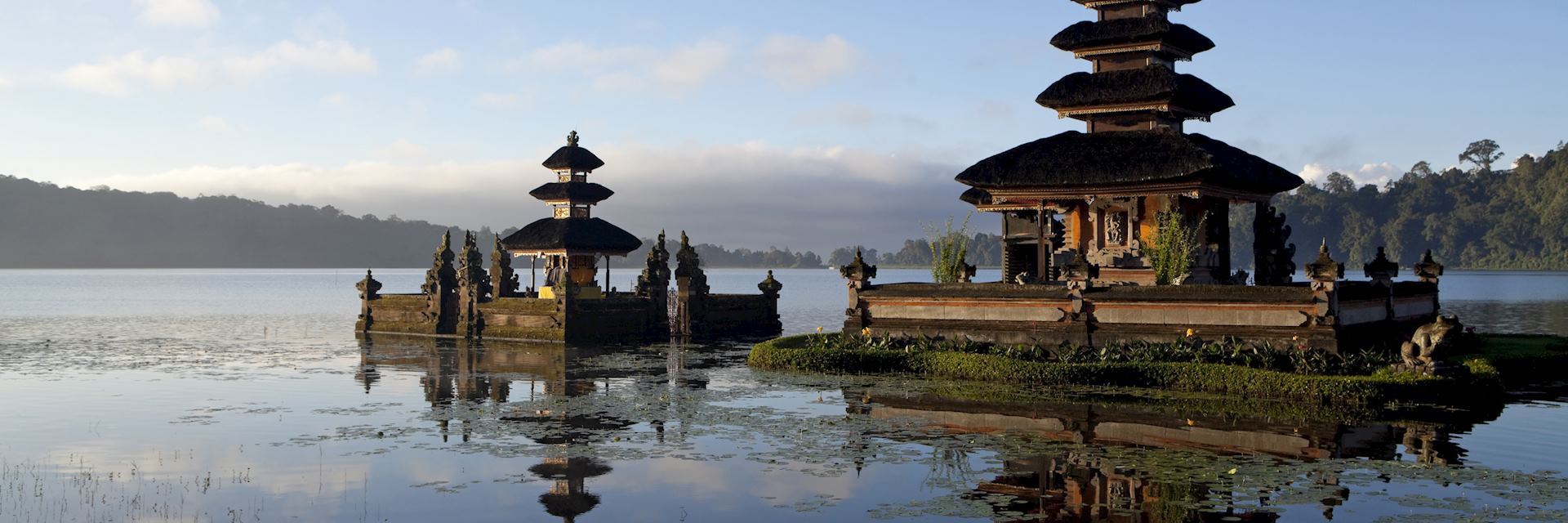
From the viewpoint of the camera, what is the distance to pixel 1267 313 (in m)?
29.8

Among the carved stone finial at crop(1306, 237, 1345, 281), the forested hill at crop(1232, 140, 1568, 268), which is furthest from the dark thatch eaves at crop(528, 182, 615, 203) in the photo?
the forested hill at crop(1232, 140, 1568, 268)

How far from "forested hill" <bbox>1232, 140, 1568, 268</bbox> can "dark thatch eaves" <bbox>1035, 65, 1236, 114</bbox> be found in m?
140

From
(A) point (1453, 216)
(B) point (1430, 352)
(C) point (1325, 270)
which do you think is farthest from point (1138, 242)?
(A) point (1453, 216)

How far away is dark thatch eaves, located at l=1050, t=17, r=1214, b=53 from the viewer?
38656 mm

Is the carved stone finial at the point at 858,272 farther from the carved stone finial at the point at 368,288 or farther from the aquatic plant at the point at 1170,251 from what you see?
the carved stone finial at the point at 368,288

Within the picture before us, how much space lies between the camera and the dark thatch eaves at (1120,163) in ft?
115

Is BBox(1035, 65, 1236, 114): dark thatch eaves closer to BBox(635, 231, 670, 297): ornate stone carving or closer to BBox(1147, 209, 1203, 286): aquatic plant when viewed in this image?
BBox(1147, 209, 1203, 286): aquatic plant

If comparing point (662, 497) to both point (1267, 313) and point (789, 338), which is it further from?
point (789, 338)

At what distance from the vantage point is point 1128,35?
3878cm

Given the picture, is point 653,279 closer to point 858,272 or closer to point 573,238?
point 573,238

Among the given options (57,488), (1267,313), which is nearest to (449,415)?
(57,488)

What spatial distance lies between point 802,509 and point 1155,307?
18530 millimetres

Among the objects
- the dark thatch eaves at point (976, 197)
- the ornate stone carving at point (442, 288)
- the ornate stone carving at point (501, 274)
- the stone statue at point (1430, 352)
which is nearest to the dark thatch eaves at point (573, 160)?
the ornate stone carving at point (501, 274)

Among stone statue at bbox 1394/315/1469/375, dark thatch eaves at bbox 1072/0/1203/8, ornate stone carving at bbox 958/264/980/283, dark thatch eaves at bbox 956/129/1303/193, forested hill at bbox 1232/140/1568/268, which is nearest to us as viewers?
stone statue at bbox 1394/315/1469/375
